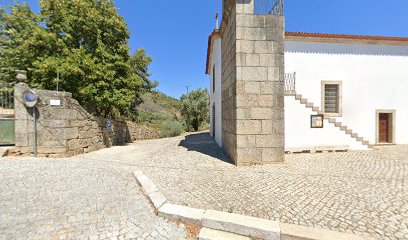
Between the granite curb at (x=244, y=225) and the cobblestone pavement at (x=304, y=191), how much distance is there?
0.20m

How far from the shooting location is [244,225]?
2.20m

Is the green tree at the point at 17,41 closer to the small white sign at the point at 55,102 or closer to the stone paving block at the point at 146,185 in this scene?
the small white sign at the point at 55,102

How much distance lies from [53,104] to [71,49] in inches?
134

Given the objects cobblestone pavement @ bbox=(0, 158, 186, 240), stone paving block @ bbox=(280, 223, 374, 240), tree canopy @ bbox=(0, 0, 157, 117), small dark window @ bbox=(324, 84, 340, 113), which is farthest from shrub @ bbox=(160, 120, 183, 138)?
stone paving block @ bbox=(280, 223, 374, 240)

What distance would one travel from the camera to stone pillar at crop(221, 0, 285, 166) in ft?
17.2

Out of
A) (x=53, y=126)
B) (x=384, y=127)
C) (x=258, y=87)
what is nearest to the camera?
(x=258, y=87)

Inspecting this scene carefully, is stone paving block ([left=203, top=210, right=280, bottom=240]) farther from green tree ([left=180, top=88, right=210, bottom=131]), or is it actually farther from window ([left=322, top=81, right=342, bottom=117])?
green tree ([left=180, top=88, right=210, bottom=131])

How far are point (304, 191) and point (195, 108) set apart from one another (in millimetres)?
Result: 17568

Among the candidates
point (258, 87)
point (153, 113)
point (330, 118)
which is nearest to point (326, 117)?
point (330, 118)

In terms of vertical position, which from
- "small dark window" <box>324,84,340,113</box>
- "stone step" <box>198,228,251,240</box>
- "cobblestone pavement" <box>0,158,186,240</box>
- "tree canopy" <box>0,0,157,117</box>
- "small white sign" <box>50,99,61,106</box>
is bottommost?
"stone step" <box>198,228,251,240</box>

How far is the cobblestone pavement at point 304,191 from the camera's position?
7.85 feet

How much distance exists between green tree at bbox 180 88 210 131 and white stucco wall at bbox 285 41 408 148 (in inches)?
478

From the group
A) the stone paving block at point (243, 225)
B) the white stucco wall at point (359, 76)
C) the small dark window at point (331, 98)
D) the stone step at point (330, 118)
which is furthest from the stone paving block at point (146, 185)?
the small dark window at point (331, 98)

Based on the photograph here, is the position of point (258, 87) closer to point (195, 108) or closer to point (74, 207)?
point (74, 207)
